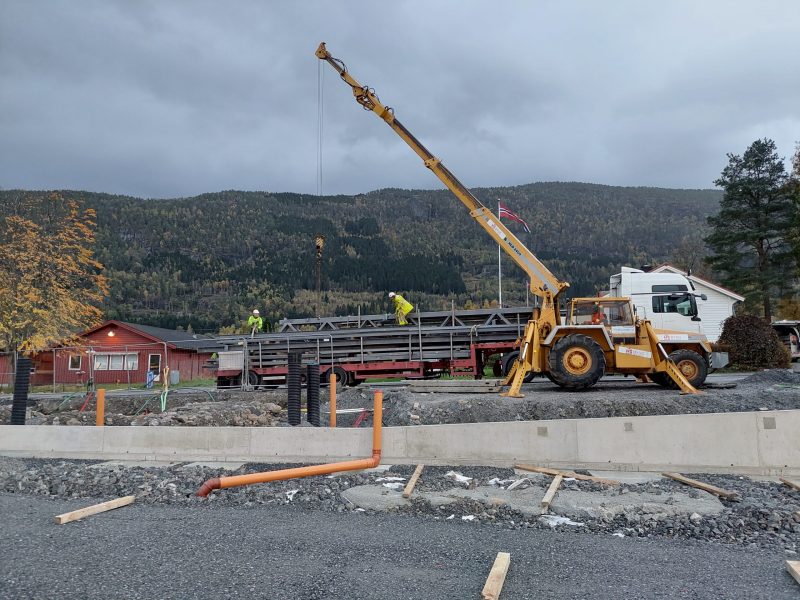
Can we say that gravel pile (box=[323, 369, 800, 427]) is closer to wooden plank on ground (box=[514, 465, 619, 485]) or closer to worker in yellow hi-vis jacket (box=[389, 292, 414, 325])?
wooden plank on ground (box=[514, 465, 619, 485])

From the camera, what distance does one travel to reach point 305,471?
26.7 feet

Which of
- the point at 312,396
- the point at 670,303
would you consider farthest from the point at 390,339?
the point at 670,303

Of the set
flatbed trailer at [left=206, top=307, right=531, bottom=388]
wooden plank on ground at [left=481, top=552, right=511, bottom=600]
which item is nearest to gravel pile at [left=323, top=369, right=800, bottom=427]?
flatbed trailer at [left=206, top=307, right=531, bottom=388]

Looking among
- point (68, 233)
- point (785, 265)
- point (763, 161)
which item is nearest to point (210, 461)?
point (68, 233)

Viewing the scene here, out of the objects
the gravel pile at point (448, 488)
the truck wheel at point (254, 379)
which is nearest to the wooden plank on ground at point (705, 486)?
the gravel pile at point (448, 488)

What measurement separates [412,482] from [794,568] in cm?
408

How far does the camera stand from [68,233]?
3088cm

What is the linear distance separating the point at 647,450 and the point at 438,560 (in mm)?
4326

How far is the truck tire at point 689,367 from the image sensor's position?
14789mm

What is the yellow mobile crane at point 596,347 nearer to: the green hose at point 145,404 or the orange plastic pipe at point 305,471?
the orange plastic pipe at point 305,471

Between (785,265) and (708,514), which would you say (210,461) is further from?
(785,265)

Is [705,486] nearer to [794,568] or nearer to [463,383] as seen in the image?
[794,568]

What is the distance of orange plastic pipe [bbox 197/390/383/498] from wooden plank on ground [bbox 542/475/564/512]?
249cm

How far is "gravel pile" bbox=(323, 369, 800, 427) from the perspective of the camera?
12117 mm
